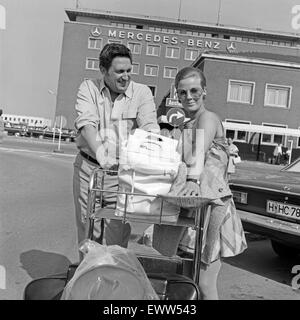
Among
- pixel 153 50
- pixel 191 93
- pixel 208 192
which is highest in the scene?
pixel 153 50

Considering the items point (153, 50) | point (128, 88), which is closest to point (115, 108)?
point (128, 88)

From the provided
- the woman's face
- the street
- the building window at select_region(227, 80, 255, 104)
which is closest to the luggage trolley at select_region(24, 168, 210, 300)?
the woman's face

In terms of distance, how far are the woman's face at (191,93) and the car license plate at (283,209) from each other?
8.68ft

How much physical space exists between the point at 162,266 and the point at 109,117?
113 centimetres

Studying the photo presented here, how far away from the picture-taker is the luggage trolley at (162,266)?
2344mm

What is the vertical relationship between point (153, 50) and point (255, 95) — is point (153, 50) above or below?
above

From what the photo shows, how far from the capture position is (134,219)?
8.39 ft

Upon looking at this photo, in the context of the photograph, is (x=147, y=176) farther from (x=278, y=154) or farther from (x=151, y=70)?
(x=151, y=70)

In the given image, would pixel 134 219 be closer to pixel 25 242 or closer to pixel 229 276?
pixel 229 276

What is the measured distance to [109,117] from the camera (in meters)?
3.33

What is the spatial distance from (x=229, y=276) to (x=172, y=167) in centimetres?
312

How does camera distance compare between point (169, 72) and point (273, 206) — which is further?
point (169, 72)

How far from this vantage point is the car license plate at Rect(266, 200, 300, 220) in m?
5.04
